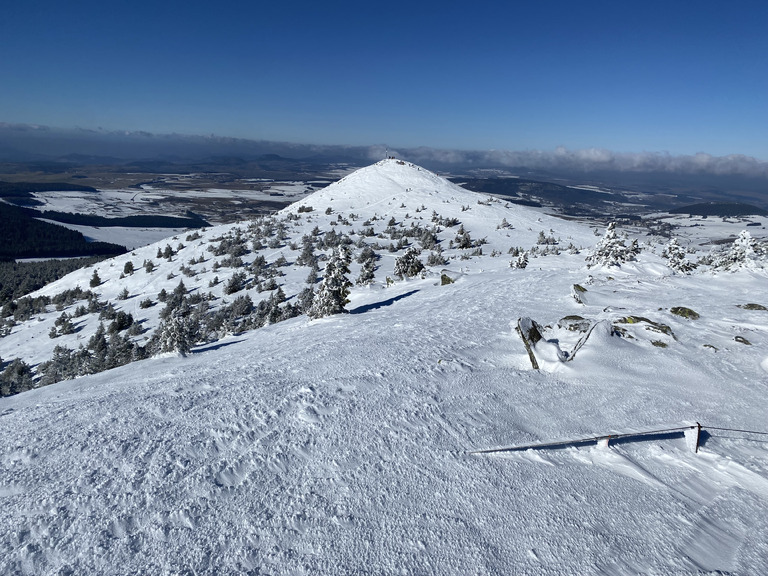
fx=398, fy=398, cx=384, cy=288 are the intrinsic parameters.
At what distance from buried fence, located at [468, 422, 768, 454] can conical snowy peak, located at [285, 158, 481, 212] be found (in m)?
50.1

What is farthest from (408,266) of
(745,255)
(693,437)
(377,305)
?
(693,437)

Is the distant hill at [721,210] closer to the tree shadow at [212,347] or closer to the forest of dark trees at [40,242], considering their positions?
the tree shadow at [212,347]

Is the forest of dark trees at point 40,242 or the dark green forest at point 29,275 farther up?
the dark green forest at point 29,275

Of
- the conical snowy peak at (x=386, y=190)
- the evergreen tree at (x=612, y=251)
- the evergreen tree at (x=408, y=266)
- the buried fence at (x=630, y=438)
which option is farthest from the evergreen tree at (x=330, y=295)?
the conical snowy peak at (x=386, y=190)

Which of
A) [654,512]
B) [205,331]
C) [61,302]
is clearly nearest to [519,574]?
[654,512]

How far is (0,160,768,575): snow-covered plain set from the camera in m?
4.28

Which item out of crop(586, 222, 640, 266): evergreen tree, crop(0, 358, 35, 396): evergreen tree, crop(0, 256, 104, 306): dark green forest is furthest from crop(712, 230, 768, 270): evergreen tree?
crop(0, 256, 104, 306): dark green forest

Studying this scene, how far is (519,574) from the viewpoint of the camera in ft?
13.7

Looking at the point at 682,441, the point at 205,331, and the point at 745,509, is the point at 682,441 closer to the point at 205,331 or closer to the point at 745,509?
the point at 745,509

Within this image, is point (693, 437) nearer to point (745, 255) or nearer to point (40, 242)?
point (745, 255)

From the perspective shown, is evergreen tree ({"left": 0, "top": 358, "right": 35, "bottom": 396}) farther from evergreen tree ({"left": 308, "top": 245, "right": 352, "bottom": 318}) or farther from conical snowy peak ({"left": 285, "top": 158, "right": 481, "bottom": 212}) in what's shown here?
conical snowy peak ({"left": 285, "top": 158, "right": 481, "bottom": 212})

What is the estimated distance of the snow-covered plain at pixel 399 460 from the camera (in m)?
4.28

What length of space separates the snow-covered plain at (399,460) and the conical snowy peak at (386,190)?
154ft

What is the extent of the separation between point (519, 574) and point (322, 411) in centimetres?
390
